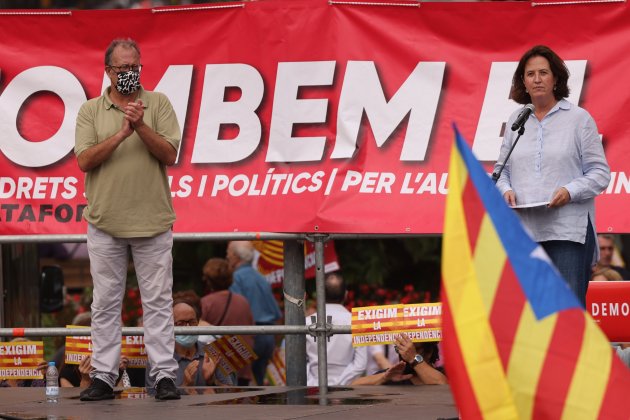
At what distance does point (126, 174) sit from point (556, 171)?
2379 mm

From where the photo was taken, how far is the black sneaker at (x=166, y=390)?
7801mm

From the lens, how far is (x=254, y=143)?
29.6 ft

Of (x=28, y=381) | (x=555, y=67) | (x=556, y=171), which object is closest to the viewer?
(x=556, y=171)

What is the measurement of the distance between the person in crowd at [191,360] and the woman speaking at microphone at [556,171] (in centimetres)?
306

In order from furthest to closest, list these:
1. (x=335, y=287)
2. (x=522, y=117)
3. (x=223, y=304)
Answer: (x=223, y=304) < (x=335, y=287) < (x=522, y=117)

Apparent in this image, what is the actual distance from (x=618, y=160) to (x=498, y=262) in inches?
193

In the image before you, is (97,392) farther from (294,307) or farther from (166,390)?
(294,307)

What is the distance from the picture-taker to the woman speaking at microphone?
6.62 m

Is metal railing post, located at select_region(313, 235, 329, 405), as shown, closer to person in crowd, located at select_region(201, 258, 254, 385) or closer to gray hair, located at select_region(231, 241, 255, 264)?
person in crowd, located at select_region(201, 258, 254, 385)

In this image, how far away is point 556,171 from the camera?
6672mm

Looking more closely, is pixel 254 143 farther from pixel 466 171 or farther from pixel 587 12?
pixel 466 171

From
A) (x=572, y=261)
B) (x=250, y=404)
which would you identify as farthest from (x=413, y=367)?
(x=572, y=261)

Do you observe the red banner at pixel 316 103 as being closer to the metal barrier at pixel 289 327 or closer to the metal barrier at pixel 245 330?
the metal barrier at pixel 289 327

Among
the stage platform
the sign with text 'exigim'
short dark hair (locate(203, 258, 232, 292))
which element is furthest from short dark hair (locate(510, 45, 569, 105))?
short dark hair (locate(203, 258, 232, 292))
